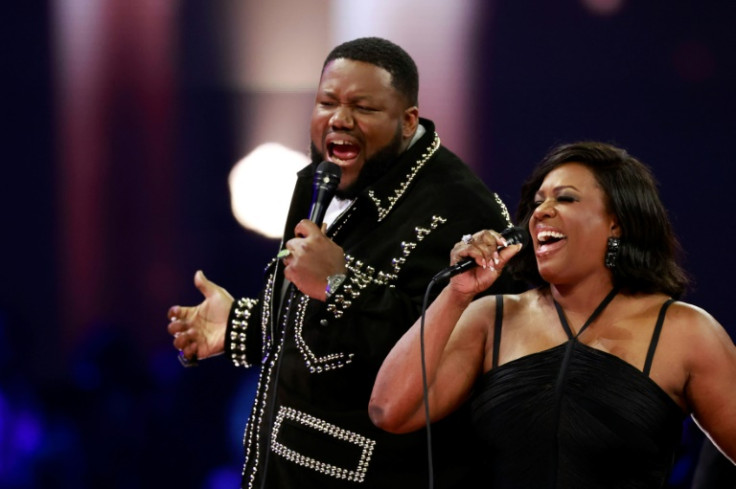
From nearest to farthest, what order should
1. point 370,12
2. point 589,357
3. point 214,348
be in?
point 589,357 → point 214,348 → point 370,12

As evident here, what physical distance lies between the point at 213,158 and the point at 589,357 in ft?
6.41

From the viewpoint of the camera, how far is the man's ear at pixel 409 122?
2.40m

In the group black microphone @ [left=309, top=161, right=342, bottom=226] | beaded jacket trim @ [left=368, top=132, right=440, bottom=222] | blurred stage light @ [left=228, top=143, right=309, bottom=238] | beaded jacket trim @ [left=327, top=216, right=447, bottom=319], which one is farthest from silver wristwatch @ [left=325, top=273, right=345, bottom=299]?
blurred stage light @ [left=228, top=143, right=309, bottom=238]

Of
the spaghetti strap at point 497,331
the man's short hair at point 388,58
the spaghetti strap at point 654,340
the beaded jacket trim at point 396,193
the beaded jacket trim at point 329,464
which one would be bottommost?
the beaded jacket trim at point 329,464

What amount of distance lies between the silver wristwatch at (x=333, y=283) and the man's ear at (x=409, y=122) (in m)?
0.48

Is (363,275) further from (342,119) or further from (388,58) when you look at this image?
(388,58)

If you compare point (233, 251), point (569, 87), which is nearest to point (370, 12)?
point (569, 87)

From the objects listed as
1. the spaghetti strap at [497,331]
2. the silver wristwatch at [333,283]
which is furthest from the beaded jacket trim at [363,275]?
the spaghetti strap at [497,331]

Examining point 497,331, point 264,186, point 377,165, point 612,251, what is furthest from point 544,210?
point 264,186

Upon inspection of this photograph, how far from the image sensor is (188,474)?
11.7 ft

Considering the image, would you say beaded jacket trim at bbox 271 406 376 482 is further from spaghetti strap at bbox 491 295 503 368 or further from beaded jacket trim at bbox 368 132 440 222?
beaded jacket trim at bbox 368 132 440 222

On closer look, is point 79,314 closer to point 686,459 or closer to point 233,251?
point 233,251

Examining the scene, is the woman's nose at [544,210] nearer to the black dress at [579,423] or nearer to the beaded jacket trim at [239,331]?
the black dress at [579,423]

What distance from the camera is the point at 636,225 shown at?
1.91 m
